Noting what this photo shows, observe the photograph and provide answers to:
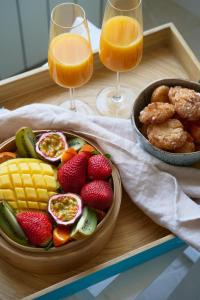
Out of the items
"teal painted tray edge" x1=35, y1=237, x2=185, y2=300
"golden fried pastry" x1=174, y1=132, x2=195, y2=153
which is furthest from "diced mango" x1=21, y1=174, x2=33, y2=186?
"golden fried pastry" x1=174, y1=132, x2=195, y2=153

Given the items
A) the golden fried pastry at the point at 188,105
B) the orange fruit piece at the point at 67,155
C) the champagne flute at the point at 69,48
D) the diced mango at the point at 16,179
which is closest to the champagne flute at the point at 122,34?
the champagne flute at the point at 69,48

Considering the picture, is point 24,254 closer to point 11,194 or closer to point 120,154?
point 11,194

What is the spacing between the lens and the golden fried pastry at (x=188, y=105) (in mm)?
1043

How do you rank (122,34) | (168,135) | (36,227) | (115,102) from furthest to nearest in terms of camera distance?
(115,102)
(122,34)
(168,135)
(36,227)

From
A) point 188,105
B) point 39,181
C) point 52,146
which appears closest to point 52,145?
point 52,146

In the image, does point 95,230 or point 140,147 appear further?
point 140,147

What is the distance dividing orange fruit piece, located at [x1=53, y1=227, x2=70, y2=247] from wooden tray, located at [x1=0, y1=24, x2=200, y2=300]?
82 mm

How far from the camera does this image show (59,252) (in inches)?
36.2

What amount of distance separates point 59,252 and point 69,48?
475 mm

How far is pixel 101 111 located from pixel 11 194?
377mm

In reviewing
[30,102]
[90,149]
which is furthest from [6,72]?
[90,149]

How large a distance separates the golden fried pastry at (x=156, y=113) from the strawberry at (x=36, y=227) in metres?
0.31

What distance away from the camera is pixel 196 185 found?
41.7 inches

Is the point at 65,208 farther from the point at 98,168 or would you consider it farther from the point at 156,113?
the point at 156,113
